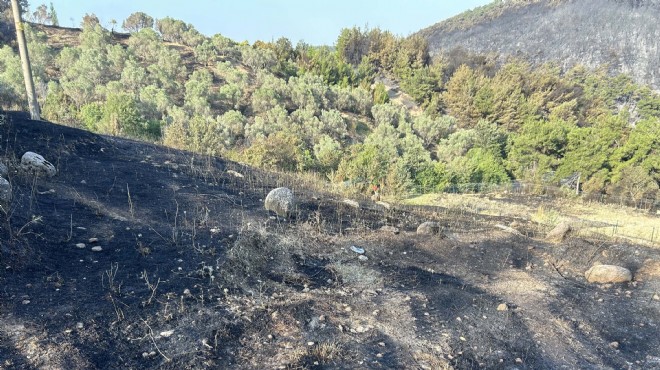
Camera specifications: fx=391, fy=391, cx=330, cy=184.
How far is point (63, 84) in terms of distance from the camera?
19266 millimetres

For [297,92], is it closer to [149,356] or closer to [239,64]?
[239,64]

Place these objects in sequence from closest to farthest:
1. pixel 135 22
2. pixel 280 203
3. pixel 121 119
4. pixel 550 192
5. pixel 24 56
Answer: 1. pixel 280 203
2. pixel 24 56
3. pixel 121 119
4. pixel 550 192
5. pixel 135 22

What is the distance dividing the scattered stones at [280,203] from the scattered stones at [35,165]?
119 inches

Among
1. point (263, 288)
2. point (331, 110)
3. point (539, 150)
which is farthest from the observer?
point (331, 110)

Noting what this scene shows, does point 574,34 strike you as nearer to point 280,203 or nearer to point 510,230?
point 510,230

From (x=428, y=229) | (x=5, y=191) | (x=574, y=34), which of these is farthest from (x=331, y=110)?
(x=574, y=34)

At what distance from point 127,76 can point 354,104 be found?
13.3 metres

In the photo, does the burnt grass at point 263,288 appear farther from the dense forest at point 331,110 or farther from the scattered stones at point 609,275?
the dense forest at point 331,110

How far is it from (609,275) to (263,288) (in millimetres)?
4621

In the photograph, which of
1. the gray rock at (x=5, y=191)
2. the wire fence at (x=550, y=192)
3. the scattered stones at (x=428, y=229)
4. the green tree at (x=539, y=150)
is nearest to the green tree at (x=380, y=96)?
the green tree at (x=539, y=150)

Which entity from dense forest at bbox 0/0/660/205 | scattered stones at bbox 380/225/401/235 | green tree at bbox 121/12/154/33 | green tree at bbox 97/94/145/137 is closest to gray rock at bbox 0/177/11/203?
scattered stones at bbox 380/225/401/235

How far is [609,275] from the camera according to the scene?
523cm

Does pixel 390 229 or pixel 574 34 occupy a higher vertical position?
pixel 574 34

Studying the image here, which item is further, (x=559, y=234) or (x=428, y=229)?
(x=559, y=234)
